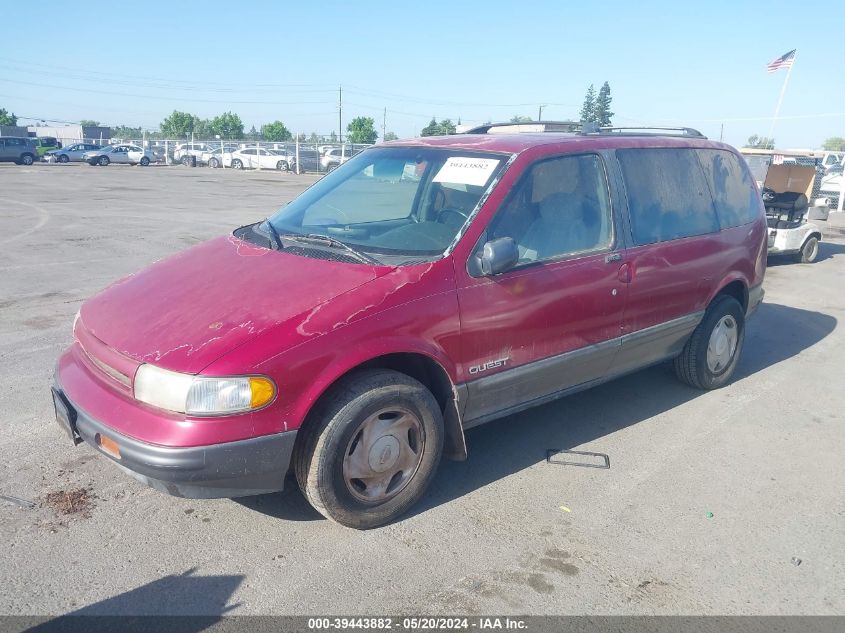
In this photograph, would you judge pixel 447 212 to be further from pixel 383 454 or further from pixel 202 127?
pixel 202 127

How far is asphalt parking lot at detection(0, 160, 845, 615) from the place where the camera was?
2.93 meters

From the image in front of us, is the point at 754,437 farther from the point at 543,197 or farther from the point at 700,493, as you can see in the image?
the point at 543,197

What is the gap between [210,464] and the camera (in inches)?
114

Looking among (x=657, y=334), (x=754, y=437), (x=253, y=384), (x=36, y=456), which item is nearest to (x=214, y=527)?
(x=253, y=384)

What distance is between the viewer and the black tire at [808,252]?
12.2 m

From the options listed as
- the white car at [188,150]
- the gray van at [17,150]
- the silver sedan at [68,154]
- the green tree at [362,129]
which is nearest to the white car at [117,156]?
the silver sedan at [68,154]

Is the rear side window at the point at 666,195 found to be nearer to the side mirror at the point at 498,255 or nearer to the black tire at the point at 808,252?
the side mirror at the point at 498,255

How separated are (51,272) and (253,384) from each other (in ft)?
24.2

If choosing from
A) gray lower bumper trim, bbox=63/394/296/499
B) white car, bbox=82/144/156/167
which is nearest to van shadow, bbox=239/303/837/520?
gray lower bumper trim, bbox=63/394/296/499

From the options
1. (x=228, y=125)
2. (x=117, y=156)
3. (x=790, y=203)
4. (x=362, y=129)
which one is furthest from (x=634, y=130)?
(x=228, y=125)

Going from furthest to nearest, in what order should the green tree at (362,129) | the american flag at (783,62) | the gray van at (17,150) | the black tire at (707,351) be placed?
1. the green tree at (362,129)
2. the gray van at (17,150)
3. the american flag at (783,62)
4. the black tire at (707,351)

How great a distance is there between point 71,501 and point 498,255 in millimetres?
2485

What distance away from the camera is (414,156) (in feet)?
14.4

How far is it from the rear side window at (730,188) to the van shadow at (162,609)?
4.36m
